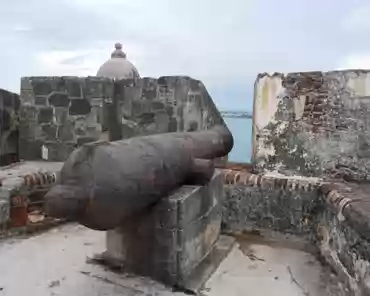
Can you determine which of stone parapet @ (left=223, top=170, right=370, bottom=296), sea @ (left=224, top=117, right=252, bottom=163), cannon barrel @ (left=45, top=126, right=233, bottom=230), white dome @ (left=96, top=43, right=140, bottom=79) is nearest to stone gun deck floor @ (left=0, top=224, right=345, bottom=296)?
stone parapet @ (left=223, top=170, right=370, bottom=296)

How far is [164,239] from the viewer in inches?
115

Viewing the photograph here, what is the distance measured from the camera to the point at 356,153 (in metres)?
4.21

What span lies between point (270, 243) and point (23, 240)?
7.09 ft

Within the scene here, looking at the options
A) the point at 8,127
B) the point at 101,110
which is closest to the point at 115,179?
the point at 101,110

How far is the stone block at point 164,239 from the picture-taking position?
114 inches

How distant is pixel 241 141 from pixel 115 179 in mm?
3281

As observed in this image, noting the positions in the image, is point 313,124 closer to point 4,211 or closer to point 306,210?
point 306,210

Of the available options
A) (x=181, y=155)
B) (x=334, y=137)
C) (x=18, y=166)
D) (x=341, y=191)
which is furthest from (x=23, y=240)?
(x=334, y=137)

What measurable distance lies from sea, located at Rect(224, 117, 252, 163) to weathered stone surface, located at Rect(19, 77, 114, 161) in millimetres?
1518

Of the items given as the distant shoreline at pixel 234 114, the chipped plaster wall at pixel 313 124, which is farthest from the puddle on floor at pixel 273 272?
the distant shoreline at pixel 234 114

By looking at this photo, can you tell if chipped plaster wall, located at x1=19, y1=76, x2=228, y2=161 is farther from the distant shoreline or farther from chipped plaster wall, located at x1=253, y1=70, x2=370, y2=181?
chipped plaster wall, located at x1=253, y1=70, x2=370, y2=181

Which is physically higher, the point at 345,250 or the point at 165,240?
the point at 165,240

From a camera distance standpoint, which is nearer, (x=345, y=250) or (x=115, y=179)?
(x=115, y=179)

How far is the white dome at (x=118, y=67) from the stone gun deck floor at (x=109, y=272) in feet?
11.9
